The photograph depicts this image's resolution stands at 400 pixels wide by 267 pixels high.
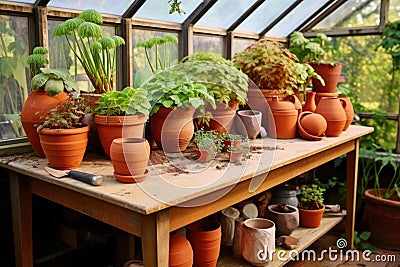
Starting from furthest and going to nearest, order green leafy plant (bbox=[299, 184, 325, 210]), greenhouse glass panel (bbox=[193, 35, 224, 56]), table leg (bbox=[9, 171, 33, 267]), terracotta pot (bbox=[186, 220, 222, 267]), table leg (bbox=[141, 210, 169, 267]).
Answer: greenhouse glass panel (bbox=[193, 35, 224, 56]), green leafy plant (bbox=[299, 184, 325, 210]), terracotta pot (bbox=[186, 220, 222, 267]), table leg (bbox=[9, 171, 33, 267]), table leg (bbox=[141, 210, 169, 267])

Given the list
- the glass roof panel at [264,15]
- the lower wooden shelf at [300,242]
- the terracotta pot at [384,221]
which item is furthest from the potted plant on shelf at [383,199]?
the glass roof panel at [264,15]

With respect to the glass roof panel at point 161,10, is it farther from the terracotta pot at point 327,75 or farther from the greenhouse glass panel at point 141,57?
the terracotta pot at point 327,75

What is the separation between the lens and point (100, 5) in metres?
2.11

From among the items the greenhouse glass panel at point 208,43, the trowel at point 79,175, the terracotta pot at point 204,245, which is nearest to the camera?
the trowel at point 79,175

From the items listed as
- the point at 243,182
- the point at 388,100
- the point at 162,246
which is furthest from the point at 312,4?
the point at 162,246

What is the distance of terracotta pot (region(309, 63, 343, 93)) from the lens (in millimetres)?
2738

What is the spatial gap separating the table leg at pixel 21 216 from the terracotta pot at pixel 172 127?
0.59 meters

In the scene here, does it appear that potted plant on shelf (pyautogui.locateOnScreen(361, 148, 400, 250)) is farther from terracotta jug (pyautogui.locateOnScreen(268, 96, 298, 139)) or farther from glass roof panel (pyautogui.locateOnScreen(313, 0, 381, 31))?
terracotta jug (pyautogui.locateOnScreen(268, 96, 298, 139))

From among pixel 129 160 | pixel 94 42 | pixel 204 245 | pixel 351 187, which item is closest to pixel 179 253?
pixel 204 245

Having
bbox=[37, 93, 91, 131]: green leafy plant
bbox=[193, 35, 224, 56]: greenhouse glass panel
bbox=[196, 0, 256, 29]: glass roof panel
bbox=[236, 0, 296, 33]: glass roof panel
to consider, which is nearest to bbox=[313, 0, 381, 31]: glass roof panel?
bbox=[236, 0, 296, 33]: glass roof panel

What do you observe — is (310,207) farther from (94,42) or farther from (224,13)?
(94,42)

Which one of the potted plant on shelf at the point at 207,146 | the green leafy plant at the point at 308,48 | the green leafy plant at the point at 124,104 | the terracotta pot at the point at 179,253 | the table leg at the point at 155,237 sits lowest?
the terracotta pot at the point at 179,253

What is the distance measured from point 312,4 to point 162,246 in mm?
2490

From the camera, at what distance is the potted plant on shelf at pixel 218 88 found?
6.50ft
